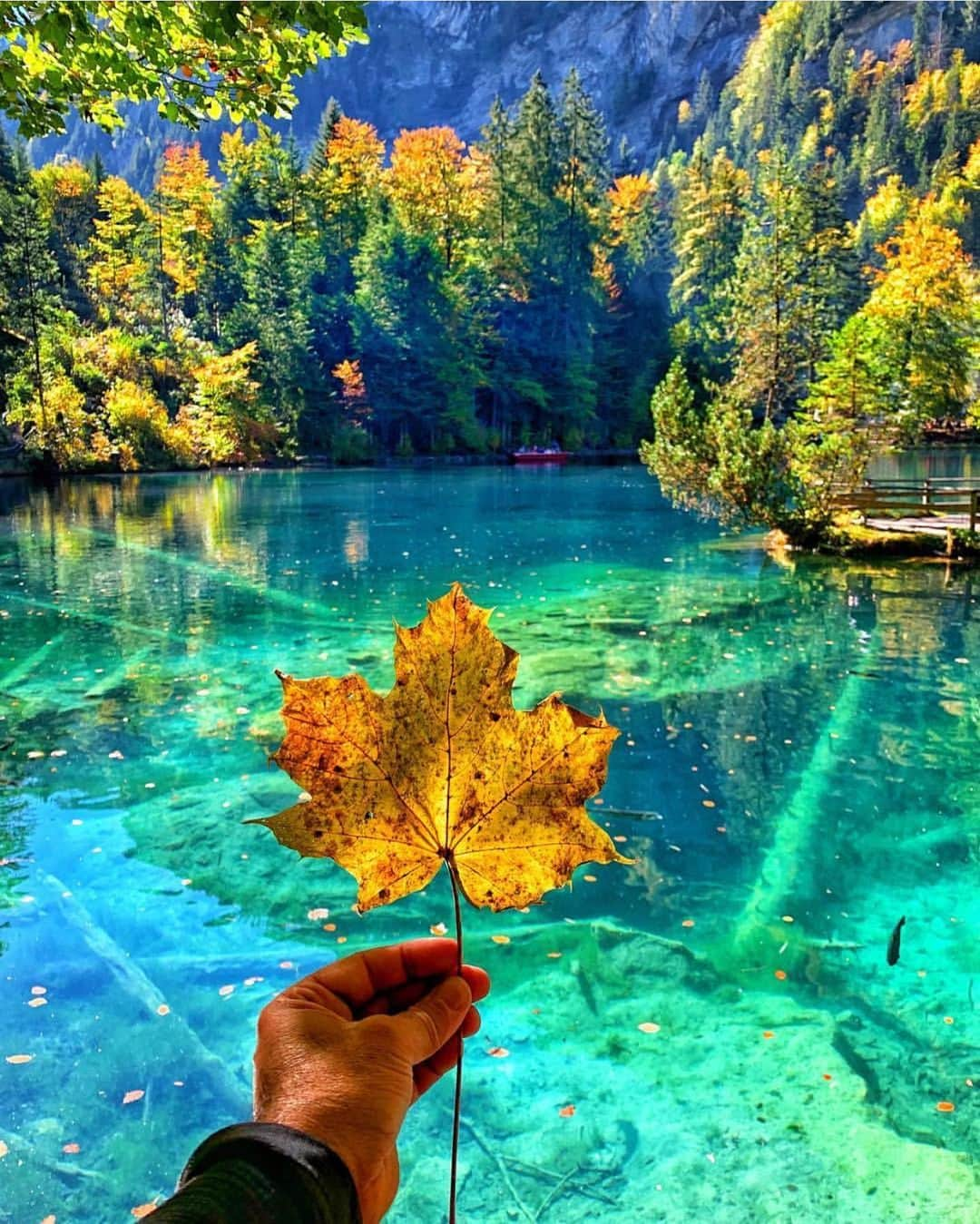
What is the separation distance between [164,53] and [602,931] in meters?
5.69

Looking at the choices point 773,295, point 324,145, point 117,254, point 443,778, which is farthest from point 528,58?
point 443,778

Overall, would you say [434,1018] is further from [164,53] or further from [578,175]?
[578,175]

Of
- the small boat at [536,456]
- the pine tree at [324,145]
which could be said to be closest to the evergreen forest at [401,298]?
the pine tree at [324,145]

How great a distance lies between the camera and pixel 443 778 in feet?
3.40

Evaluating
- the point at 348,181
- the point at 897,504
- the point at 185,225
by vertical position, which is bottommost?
the point at 897,504

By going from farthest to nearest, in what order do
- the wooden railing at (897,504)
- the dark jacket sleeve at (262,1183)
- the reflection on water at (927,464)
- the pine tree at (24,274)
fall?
the pine tree at (24,274) → the reflection on water at (927,464) → the wooden railing at (897,504) → the dark jacket sleeve at (262,1183)

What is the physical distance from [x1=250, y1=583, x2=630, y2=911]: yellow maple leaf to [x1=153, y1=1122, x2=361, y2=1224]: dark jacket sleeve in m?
0.26

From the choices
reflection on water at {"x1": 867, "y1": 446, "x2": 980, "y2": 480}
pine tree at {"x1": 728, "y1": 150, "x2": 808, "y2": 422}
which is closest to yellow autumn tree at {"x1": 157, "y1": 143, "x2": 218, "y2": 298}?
pine tree at {"x1": 728, "y1": 150, "x2": 808, "y2": 422}

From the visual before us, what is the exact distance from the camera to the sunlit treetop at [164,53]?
4.38 m

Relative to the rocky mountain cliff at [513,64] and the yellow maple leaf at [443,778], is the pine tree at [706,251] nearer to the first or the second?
the yellow maple leaf at [443,778]

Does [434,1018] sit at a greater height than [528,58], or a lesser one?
lesser

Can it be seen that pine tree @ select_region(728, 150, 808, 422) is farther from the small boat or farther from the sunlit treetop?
the small boat

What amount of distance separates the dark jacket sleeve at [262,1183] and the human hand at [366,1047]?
2.1 inches

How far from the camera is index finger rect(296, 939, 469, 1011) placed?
105 cm
